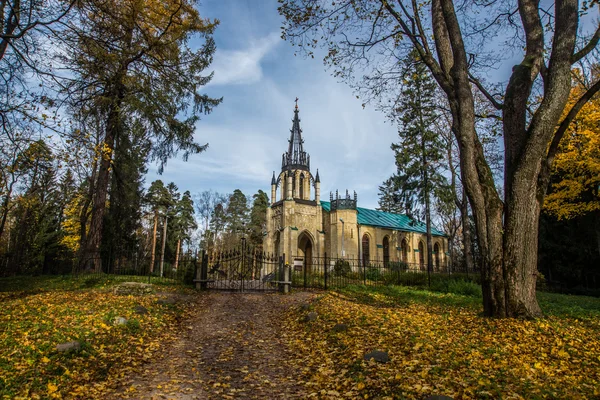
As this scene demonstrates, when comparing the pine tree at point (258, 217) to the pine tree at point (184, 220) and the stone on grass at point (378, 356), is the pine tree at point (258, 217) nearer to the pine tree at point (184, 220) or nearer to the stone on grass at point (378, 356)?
the pine tree at point (184, 220)

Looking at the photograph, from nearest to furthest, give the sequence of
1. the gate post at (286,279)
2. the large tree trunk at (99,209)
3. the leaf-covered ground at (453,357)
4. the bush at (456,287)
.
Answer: the leaf-covered ground at (453,357), the gate post at (286,279), the bush at (456,287), the large tree trunk at (99,209)

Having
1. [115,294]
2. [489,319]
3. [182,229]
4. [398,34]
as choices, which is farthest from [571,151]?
[182,229]

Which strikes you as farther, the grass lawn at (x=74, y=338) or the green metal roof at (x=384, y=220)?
the green metal roof at (x=384, y=220)

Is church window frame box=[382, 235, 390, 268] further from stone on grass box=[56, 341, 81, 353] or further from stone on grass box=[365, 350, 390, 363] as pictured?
stone on grass box=[56, 341, 81, 353]

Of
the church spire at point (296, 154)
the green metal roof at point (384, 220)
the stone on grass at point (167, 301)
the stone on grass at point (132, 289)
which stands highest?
the church spire at point (296, 154)

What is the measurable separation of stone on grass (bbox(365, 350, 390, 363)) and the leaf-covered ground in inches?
3.1

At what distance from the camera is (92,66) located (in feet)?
25.6

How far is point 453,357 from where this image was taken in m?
4.83

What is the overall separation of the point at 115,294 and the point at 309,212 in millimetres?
22466

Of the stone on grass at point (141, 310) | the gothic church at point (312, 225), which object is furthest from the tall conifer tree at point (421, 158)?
the stone on grass at point (141, 310)

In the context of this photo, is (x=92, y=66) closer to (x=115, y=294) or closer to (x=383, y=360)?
(x=115, y=294)

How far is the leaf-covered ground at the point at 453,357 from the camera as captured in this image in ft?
12.8

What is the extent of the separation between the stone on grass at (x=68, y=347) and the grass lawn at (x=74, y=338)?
0.06 m

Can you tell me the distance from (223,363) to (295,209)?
25089mm
